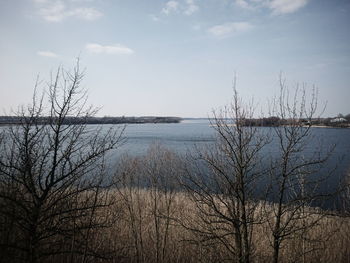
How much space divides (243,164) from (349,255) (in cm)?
703

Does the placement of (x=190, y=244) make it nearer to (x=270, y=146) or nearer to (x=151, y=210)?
(x=151, y=210)

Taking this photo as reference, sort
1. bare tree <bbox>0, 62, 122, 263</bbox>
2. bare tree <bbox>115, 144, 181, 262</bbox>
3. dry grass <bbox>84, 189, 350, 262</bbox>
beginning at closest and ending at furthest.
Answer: bare tree <bbox>0, 62, 122, 263</bbox> < dry grass <bbox>84, 189, 350, 262</bbox> < bare tree <bbox>115, 144, 181, 262</bbox>

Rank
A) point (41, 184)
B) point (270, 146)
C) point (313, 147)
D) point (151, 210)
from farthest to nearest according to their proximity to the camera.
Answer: point (313, 147)
point (270, 146)
point (151, 210)
point (41, 184)

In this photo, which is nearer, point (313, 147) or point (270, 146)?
point (270, 146)

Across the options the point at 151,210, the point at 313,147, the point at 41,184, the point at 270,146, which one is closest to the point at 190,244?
the point at 151,210

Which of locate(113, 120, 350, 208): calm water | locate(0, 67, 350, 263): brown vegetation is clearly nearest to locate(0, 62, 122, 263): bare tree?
locate(0, 67, 350, 263): brown vegetation

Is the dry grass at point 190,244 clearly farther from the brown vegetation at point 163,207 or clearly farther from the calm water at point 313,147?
the calm water at point 313,147

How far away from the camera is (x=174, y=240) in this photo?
33.9 feet

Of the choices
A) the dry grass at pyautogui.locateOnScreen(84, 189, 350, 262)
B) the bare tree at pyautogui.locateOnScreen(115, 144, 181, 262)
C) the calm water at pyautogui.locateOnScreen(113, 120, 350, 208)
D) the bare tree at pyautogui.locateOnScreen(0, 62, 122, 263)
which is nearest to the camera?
the bare tree at pyautogui.locateOnScreen(0, 62, 122, 263)

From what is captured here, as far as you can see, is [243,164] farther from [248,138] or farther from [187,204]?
[187,204]

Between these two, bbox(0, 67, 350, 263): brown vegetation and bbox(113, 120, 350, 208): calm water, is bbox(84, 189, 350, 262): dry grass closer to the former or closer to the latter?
bbox(0, 67, 350, 263): brown vegetation

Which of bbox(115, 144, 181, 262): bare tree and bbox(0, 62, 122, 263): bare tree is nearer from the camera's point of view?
bbox(0, 62, 122, 263): bare tree

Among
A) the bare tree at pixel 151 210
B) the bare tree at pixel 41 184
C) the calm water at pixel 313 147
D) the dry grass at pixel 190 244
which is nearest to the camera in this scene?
the bare tree at pixel 41 184

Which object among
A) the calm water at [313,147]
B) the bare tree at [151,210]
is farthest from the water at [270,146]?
the bare tree at [151,210]
